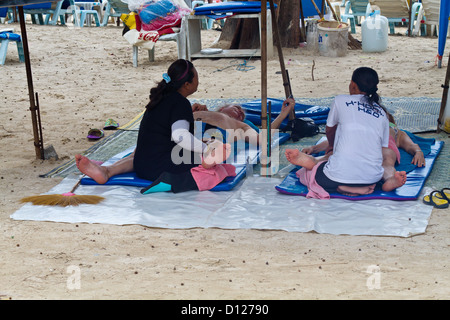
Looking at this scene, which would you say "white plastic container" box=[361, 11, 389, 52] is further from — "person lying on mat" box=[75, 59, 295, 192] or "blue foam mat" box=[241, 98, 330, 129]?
"person lying on mat" box=[75, 59, 295, 192]

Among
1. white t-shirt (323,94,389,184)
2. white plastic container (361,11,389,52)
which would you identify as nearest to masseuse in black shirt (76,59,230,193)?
white t-shirt (323,94,389,184)

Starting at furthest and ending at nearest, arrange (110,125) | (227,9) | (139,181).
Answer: (227,9), (110,125), (139,181)

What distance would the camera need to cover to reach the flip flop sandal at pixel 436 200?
11.9 feet

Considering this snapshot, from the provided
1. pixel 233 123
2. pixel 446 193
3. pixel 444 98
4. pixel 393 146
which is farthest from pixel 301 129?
pixel 446 193

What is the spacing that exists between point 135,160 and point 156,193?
13.8 inches

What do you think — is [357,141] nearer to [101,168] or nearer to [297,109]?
[101,168]

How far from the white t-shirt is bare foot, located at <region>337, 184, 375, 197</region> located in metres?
0.05

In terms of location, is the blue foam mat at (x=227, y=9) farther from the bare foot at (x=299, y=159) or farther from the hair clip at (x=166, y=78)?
the bare foot at (x=299, y=159)

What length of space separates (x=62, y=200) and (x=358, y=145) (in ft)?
6.53

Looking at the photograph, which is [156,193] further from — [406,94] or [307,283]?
[406,94]

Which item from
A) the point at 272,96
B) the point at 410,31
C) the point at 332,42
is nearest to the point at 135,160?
the point at 272,96

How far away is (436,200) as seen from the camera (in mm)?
3684

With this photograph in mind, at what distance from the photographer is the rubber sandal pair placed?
12.0ft

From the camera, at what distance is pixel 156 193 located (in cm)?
402
